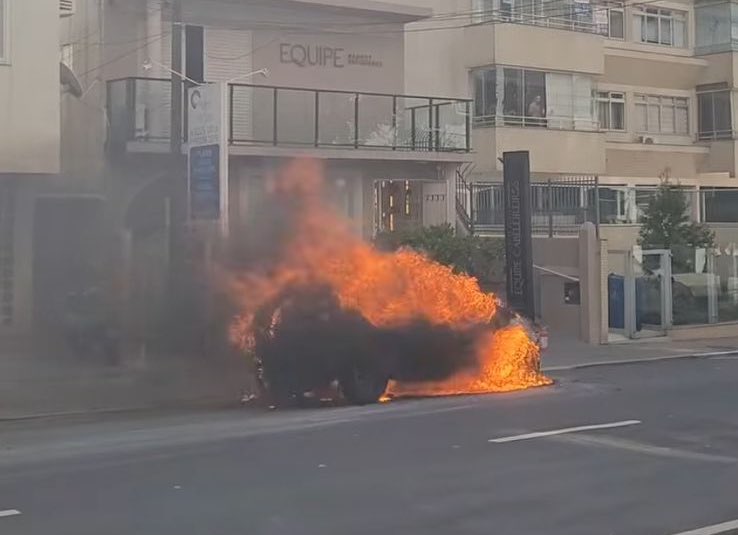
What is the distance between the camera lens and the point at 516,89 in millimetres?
31406

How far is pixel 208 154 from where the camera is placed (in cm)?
1664

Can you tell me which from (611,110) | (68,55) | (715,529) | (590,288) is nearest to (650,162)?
(611,110)

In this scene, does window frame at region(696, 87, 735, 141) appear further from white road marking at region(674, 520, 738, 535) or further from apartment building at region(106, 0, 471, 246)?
white road marking at region(674, 520, 738, 535)

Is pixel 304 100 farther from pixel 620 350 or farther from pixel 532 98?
pixel 532 98

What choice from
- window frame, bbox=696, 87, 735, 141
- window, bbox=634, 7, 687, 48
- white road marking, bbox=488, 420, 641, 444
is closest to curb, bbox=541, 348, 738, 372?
white road marking, bbox=488, 420, 641, 444

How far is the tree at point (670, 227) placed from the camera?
92.0 ft

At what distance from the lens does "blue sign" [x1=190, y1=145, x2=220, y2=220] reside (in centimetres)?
1638

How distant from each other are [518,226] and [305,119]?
4.76m

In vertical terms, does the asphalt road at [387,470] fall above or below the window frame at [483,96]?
below

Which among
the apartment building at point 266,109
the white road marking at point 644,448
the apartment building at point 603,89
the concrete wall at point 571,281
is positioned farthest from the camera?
the apartment building at point 603,89

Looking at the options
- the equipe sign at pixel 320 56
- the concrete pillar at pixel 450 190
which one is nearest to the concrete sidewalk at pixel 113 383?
the equipe sign at pixel 320 56

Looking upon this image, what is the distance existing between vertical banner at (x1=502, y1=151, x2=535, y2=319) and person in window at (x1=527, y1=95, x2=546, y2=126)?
37.7 feet

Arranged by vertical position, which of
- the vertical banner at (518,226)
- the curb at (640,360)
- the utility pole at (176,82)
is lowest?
the curb at (640,360)

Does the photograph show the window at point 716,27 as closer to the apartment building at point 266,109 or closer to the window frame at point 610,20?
the window frame at point 610,20
